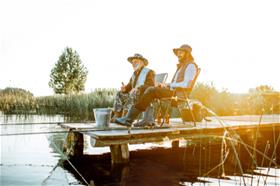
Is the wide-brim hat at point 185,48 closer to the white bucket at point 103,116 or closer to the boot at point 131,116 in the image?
the boot at point 131,116

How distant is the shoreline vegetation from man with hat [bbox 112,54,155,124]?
25.0 feet

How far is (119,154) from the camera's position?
6.57m

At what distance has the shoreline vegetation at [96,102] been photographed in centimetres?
1500

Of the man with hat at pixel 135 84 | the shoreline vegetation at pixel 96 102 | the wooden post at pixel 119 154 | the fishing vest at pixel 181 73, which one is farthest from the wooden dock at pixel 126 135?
the shoreline vegetation at pixel 96 102

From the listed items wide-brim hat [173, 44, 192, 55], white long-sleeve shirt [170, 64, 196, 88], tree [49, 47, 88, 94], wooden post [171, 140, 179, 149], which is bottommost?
wooden post [171, 140, 179, 149]

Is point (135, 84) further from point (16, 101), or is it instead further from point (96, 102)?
point (96, 102)

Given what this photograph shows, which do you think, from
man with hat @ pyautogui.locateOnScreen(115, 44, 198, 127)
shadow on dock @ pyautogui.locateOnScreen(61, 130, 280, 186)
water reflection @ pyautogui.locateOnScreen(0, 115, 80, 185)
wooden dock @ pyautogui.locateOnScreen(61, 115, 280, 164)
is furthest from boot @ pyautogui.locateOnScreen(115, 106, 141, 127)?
water reflection @ pyautogui.locateOnScreen(0, 115, 80, 185)

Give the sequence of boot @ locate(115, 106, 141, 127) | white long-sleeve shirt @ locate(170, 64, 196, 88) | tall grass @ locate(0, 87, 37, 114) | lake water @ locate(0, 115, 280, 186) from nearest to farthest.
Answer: lake water @ locate(0, 115, 280, 186), boot @ locate(115, 106, 141, 127), white long-sleeve shirt @ locate(170, 64, 196, 88), tall grass @ locate(0, 87, 37, 114)

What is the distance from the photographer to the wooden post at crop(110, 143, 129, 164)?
6.53 meters

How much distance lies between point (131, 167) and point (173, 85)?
167cm

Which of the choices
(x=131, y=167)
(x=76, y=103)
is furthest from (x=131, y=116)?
(x=76, y=103)

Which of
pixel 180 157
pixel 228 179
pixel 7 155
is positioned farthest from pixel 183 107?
pixel 7 155

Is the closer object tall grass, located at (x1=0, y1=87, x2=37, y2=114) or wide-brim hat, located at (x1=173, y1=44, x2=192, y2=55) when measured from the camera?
wide-brim hat, located at (x1=173, y1=44, x2=192, y2=55)

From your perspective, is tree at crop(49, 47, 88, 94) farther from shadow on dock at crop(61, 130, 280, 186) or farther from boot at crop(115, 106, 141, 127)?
boot at crop(115, 106, 141, 127)
